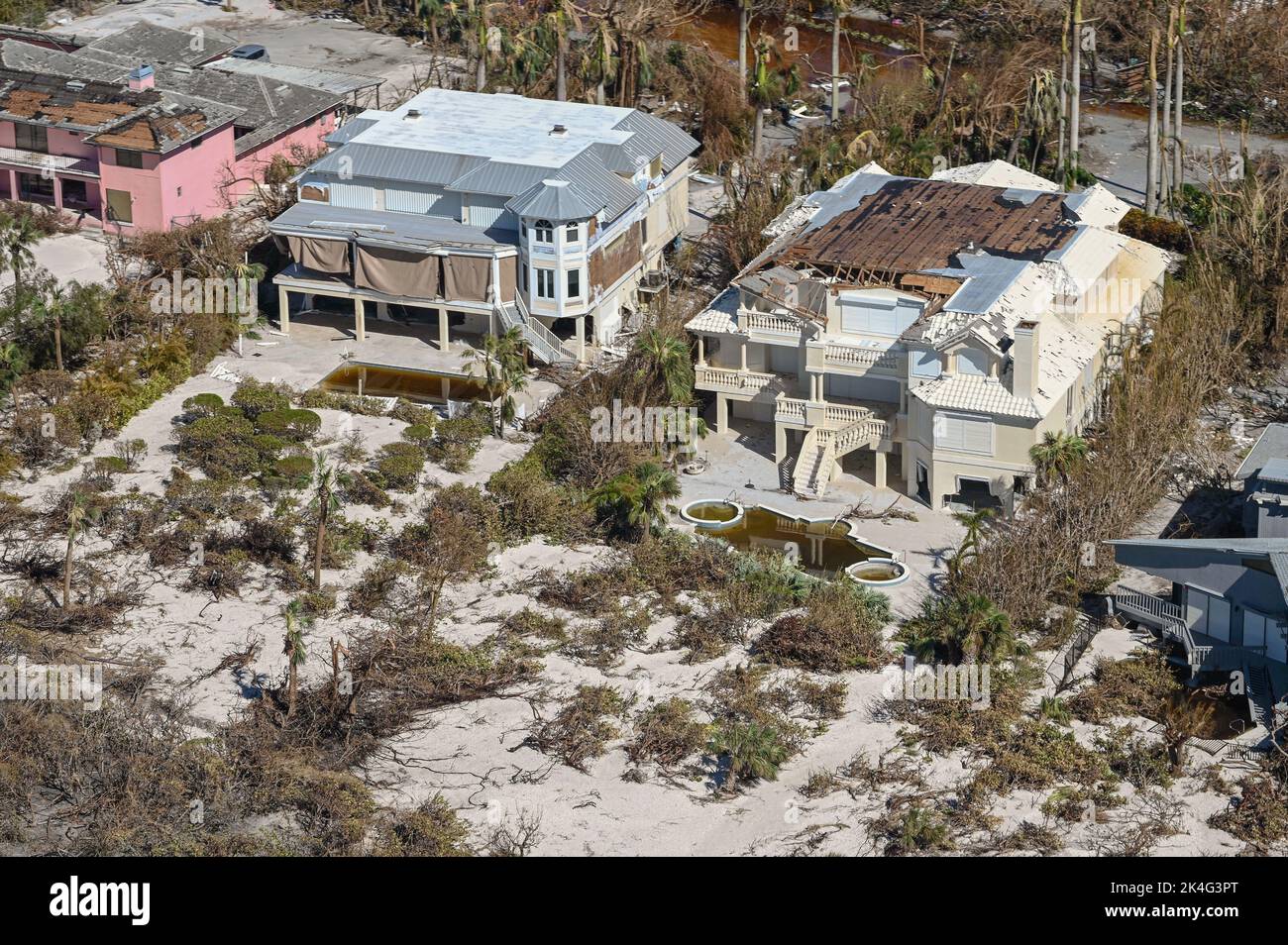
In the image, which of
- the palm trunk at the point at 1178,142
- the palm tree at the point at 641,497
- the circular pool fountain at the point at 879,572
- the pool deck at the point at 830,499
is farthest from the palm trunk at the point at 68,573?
the palm trunk at the point at 1178,142

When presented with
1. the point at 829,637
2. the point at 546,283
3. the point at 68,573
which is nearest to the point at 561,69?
the point at 546,283

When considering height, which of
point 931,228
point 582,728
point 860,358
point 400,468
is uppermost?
point 931,228

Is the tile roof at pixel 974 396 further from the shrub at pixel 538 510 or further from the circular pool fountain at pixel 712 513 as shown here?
the shrub at pixel 538 510

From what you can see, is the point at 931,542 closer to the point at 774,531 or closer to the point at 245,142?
the point at 774,531

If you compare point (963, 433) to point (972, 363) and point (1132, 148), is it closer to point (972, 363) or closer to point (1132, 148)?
point (972, 363)

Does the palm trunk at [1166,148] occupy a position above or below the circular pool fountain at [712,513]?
above

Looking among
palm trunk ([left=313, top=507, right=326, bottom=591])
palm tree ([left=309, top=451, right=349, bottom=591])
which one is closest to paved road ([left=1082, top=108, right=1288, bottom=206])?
palm tree ([left=309, top=451, right=349, bottom=591])
